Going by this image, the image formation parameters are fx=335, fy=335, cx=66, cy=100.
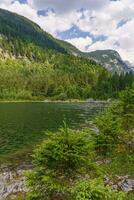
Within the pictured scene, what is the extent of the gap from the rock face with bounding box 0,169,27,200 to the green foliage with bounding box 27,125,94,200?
10.1 metres

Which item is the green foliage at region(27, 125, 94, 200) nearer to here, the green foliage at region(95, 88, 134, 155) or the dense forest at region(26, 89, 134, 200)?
the dense forest at region(26, 89, 134, 200)

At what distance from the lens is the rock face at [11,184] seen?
33.2 meters

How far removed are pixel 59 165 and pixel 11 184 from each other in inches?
585

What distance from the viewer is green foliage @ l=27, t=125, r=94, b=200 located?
2236 centimetres

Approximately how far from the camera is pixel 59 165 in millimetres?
23078

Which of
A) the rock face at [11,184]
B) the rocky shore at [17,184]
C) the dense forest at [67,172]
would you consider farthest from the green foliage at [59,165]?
the rock face at [11,184]

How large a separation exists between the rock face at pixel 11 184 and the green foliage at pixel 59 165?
10063 millimetres

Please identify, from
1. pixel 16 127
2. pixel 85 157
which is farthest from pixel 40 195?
pixel 16 127

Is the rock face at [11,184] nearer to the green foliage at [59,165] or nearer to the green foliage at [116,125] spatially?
the green foliage at [59,165]

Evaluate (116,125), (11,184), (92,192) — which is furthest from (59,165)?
(116,125)

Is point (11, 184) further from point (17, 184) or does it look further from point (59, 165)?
point (59, 165)

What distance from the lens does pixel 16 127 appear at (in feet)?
304

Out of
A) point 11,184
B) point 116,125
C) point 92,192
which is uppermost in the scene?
point 92,192

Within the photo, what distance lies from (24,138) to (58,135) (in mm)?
50799
